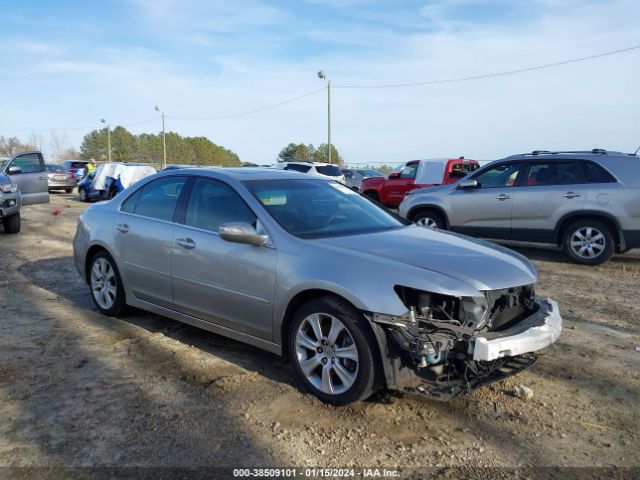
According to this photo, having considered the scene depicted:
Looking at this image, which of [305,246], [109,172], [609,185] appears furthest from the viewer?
[109,172]

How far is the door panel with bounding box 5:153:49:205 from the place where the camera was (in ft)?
41.0

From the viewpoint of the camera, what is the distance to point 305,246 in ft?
12.6

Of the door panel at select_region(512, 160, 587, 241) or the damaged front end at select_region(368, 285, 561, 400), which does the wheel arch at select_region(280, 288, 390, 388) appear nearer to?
the damaged front end at select_region(368, 285, 561, 400)

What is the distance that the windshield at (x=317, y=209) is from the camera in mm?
4203

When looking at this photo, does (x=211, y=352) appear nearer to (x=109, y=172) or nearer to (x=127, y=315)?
(x=127, y=315)

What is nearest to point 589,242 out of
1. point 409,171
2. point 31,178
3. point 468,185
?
point 468,185

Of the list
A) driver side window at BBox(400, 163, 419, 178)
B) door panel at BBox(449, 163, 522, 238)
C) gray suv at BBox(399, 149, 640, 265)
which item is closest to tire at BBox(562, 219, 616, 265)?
gray suv at BBox(399, 149, 640, 265)

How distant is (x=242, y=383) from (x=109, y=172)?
18.7 meters

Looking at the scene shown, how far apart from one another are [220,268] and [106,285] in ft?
6.38

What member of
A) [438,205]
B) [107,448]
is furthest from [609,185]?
[107,448]

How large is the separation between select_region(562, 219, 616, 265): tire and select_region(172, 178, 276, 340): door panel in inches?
250

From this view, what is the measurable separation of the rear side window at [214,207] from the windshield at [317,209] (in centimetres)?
16

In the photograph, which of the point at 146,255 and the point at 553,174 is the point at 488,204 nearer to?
the point at 553,174

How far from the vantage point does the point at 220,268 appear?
13.9 ft
